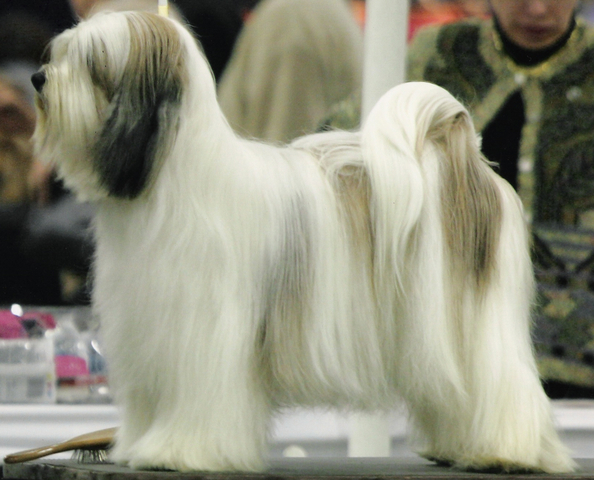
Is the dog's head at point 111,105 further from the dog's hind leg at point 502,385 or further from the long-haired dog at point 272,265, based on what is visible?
the dog's hind leg at point 502,385

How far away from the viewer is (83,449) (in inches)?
110

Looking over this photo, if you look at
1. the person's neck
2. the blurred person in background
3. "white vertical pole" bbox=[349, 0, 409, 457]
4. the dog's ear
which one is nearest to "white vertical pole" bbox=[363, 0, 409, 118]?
"white vertical pole" bbox=[349, 0, 409, 457]

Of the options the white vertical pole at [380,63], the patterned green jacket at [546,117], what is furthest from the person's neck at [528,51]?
the white vertical pole at [380,63]

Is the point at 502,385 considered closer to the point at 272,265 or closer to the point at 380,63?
the point at 272,265

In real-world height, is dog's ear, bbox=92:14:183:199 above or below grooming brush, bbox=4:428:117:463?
above

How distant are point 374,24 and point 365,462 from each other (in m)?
1.49

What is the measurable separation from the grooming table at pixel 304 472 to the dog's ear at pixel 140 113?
68 centimetres

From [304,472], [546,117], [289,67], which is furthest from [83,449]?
[546,117]

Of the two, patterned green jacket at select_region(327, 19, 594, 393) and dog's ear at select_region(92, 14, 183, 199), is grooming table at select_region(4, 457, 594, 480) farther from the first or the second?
patterned green jacket at select_region(327, 19, 594, 393)

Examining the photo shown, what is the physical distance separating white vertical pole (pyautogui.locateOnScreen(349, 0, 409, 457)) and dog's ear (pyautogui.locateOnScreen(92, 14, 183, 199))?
1.10 meters

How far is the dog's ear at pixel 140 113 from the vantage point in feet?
7.13

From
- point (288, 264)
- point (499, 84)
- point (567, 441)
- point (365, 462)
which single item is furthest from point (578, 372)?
point (288, 264)

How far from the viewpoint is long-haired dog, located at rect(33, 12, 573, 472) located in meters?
2.21

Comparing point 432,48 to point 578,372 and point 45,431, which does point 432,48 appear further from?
point 45,431
